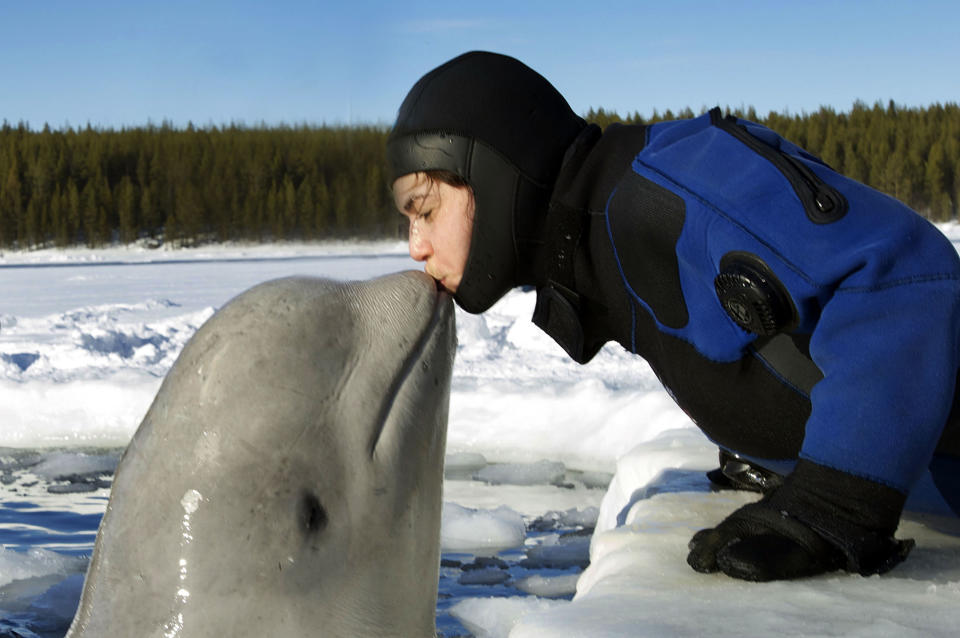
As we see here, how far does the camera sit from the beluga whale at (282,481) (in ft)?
4.76

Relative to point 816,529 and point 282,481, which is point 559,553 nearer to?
point 816,529

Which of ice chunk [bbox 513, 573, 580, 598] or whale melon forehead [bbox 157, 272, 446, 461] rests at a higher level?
whale melon forehead [bbox 157, 272, 446, 461]

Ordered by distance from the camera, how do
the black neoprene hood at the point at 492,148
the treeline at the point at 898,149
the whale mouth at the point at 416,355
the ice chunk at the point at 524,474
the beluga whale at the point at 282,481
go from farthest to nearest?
the treeline at the point at 898,149
the ice chunk at the point at 524,474
the black neoprene hood at the point at 492,148
the whale mouth at the point at 416,355
the beluga whale at the point at 282,481

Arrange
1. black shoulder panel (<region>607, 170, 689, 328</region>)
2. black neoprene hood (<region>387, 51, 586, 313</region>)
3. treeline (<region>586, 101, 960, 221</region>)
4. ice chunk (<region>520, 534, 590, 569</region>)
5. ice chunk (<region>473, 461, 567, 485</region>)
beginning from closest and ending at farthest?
black shoulder panel (<region>607, 170, 689, 328</region>), black neoprene hood (<region>387, 51, 586, 313</region>), ice chunk (<region>520, 534, 590, 569</region>), ice chunk (<region>473, 461, 567, 485</region>), treeline (<region>586, 101, 960, 221</region>)

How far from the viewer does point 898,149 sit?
93.4 ft

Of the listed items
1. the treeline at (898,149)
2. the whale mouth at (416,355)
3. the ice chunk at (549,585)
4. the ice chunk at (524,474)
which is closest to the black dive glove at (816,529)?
the whale mouth at (416,355)

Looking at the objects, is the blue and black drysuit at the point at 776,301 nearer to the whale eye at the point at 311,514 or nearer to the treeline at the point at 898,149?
the whale eye at the point at 311,514

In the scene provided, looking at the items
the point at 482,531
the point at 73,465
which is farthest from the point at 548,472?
the point at 73,465

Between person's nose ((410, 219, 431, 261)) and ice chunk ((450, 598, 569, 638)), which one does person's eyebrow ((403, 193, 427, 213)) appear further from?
ice chunk ((450, 598, 569, 638))

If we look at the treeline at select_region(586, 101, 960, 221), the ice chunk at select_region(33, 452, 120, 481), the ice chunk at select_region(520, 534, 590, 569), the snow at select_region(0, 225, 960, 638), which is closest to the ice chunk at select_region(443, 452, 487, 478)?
the snow at select_region(0, 225, 960, 638)

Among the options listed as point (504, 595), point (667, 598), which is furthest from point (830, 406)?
point (504, 595)

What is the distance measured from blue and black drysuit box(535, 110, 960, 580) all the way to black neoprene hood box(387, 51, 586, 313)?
0.05 metres

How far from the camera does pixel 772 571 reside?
1.85 m

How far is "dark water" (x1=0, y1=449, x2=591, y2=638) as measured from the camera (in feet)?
10.9
